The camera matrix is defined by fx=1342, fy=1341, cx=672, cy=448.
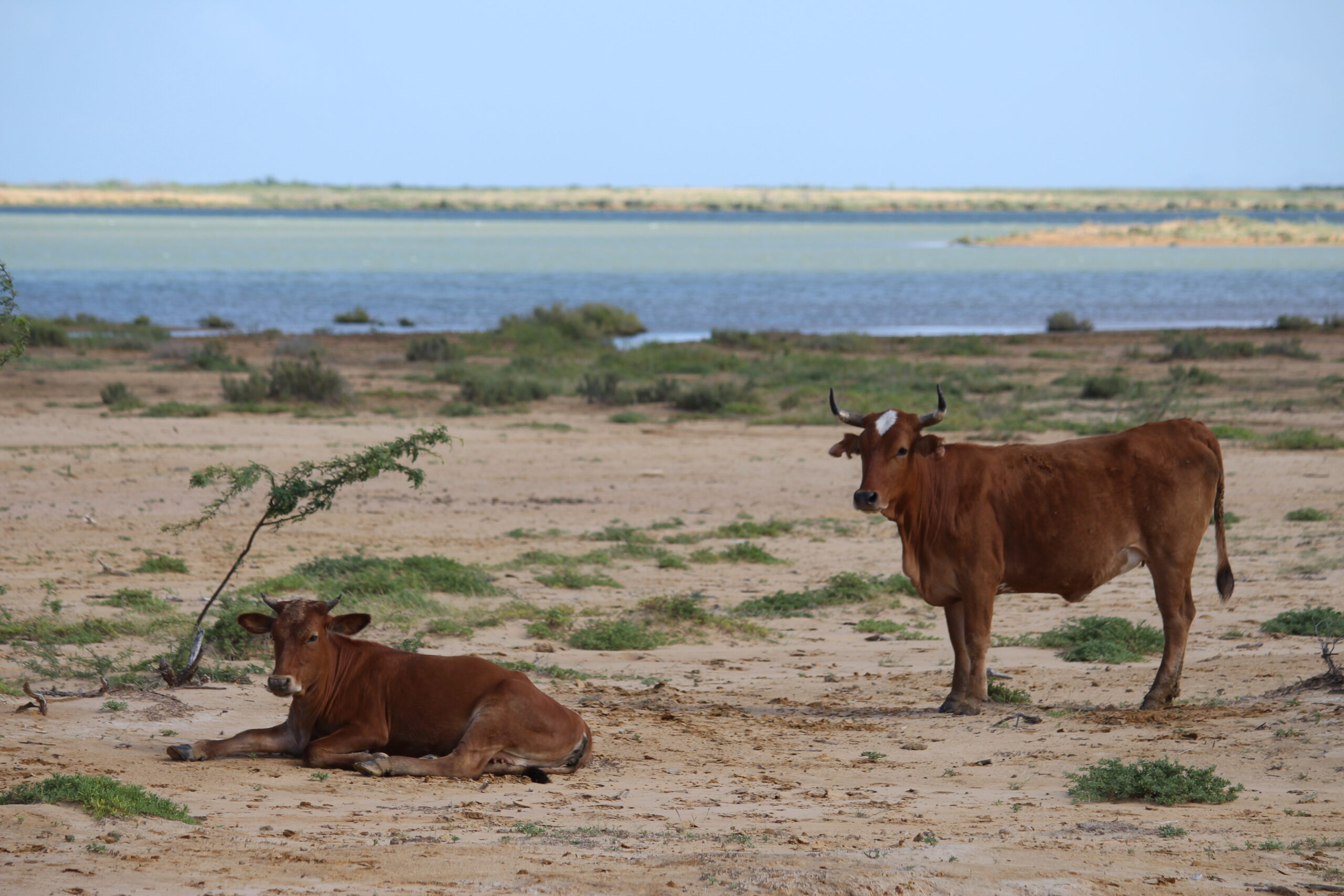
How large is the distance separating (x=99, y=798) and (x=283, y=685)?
1.10 metres

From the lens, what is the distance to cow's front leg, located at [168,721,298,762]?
22.1 ft

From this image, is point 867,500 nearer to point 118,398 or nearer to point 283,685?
point 283,685

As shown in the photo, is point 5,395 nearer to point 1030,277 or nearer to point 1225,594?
point 1225,594

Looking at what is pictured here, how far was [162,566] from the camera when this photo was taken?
482 inches

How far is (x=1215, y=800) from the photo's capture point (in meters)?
6.35

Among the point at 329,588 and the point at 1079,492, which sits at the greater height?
the point at 1079,492

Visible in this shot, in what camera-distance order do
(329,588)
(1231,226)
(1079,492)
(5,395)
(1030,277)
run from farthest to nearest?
(1231,226) < (1030,277) < (5,395) < (329,588) < (1079,492)

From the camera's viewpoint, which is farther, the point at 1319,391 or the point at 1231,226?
the point at 1231,226

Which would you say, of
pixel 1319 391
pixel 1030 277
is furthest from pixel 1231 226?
pixel 1319 391

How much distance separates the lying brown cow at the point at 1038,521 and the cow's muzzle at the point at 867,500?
0.25m

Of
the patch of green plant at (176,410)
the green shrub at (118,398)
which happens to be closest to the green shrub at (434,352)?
the green shrub at (118,398)

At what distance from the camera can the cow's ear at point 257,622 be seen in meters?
6.99

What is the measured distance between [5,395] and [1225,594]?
909 inches

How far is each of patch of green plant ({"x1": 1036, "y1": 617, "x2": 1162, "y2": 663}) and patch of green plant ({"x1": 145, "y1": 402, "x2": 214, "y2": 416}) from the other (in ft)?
53.8
